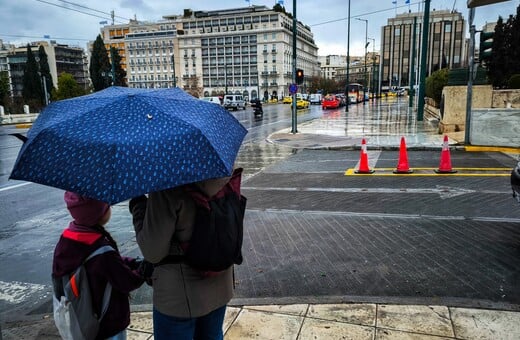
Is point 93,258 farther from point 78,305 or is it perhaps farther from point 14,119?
point 14,119

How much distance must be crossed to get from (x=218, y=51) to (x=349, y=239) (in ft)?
457

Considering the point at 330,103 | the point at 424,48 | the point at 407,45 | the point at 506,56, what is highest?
the point at 407,45

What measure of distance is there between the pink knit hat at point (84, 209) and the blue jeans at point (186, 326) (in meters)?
0.57

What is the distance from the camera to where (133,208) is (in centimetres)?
204

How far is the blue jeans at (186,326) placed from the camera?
2139 millimetres

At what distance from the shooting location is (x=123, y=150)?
1.80m

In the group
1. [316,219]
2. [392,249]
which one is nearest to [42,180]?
[392,249]

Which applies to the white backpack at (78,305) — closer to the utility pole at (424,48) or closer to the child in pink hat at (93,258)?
the child in pink hat at (93,258)

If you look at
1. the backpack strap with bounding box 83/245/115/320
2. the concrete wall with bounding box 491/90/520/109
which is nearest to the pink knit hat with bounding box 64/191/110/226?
the backpack strap with bounding box 83/245/115/320

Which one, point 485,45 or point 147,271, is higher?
point 485,45

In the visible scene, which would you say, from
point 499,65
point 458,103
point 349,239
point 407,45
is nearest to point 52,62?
point 407,45

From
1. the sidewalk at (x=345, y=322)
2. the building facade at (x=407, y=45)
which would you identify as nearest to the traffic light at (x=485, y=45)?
the sidewalk at (x=345, y=322)

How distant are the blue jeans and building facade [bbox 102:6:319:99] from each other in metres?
129

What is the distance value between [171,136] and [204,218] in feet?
1.33
